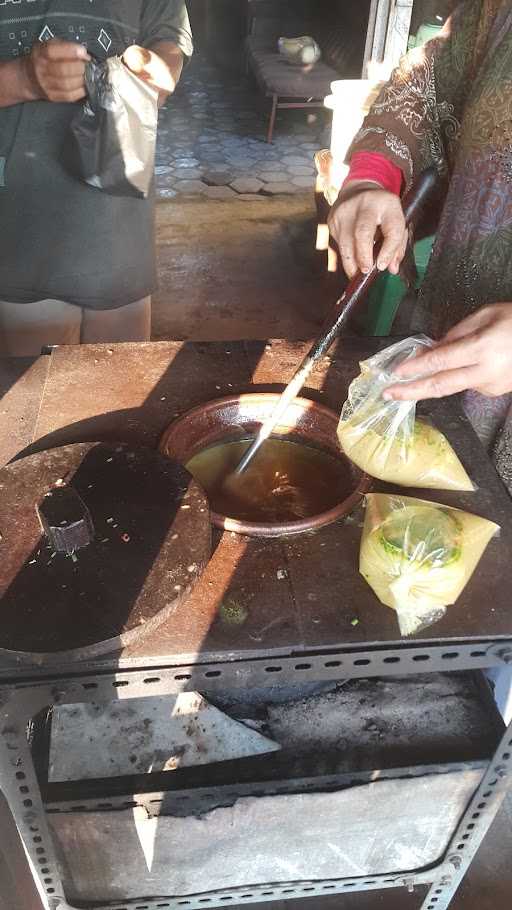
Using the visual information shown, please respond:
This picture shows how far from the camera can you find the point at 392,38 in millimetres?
4578

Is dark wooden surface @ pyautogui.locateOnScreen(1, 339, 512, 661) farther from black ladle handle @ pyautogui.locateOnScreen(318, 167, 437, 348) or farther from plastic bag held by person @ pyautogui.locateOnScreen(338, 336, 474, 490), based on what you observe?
black ladle handle @ pyautogui.locateOnScreen(318, 167, 437, 348)

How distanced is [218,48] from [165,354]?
435 inches

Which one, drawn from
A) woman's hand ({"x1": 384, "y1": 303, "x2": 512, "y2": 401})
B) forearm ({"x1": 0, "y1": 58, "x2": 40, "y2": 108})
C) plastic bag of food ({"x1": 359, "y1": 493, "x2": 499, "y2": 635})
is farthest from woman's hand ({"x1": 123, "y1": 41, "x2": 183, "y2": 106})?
plastic bag of food ({"x1": 359, "y1": 493, "x2": 499, "y2": 635})

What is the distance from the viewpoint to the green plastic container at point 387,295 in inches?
140

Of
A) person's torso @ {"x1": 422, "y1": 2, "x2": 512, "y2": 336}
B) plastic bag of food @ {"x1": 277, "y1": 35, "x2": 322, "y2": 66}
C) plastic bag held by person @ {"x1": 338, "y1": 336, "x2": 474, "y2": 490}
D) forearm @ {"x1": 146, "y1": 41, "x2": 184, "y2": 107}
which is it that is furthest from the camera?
plastic bag of food @ {"x1": 277, "y1": 35, "x2": 322, "y2": 66}

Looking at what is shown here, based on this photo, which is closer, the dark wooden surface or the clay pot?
the dark wooden surface

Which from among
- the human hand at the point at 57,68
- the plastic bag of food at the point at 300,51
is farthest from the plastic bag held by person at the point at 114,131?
the plastic bag of food at the point at 300,51

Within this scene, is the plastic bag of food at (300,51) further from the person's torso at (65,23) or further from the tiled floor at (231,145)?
the person's torso at (65,23)

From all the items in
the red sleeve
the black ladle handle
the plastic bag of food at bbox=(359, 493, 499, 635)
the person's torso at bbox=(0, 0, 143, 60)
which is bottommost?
the plastic bag of food at bbox=(359, 493, 499, 635)

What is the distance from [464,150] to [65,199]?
1.17m

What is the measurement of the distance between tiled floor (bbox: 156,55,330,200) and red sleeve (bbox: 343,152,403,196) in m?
4.82

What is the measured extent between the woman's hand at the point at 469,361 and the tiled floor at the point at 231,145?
17.8ft

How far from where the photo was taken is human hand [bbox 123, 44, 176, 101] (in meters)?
1.96

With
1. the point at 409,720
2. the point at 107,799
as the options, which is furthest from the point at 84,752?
the point at 409,720
